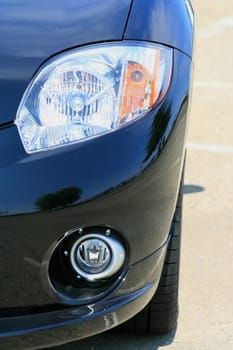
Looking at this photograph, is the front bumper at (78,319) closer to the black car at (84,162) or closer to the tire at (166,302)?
the black car at (84,162)

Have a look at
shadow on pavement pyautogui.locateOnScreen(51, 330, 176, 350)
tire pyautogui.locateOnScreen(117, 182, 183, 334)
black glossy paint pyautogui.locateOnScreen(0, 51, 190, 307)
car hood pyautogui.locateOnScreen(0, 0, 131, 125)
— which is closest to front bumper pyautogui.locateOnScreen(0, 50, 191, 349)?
black glossy paint pyautogui.locateOnScreen(0, 51, 190, 307)

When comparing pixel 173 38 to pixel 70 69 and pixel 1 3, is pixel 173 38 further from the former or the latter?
pixel 1 3

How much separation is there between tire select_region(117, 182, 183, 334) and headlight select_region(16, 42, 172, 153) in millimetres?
554

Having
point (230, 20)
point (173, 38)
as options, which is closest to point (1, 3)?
point (173, 38)

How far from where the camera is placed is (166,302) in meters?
2.41

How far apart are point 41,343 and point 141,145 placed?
632 mm

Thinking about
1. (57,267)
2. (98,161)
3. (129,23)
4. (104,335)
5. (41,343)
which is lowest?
(104,335)

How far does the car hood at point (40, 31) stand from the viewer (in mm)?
1877

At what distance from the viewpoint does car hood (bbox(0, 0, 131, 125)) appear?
1877 millimetres

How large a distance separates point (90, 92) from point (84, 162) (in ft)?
0.78

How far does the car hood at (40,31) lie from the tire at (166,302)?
71 centimetres

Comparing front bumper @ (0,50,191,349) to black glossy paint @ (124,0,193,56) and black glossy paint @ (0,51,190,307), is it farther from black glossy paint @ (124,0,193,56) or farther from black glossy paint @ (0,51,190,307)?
black glossy paint @ (124,0,193,56)

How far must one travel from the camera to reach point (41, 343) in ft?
6.35

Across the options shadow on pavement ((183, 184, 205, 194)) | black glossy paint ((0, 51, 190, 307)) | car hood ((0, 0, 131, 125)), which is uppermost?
car hood ((0, 0, 131, 125))
